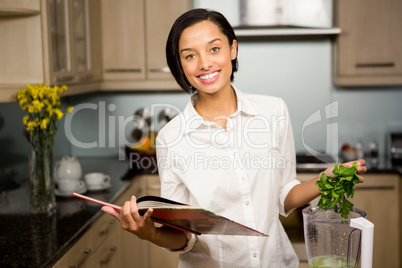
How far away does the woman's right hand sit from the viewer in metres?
1.14

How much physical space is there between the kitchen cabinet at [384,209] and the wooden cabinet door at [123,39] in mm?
1305

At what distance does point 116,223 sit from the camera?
8.19 ft

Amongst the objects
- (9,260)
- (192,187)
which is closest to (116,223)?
(9,260)

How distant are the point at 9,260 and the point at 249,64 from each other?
2.38 meters

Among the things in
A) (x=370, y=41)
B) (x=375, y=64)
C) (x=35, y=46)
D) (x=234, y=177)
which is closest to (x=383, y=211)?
(x=375, y=64)

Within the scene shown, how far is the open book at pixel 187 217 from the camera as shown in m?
1.00

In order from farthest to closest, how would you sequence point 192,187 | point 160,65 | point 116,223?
point 160,65
point 116,223
point 192,187

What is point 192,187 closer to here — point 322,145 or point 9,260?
point 9,260

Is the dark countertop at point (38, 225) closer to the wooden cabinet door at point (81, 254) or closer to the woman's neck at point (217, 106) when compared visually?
the wooden cabinet door at point (81, 254)

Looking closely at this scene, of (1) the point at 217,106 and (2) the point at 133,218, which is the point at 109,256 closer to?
(1) the point at 217,106

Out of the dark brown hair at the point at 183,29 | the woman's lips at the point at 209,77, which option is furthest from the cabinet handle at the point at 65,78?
the woman's lips at the point at 209,77

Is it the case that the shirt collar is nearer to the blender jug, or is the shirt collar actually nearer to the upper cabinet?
the blender jug

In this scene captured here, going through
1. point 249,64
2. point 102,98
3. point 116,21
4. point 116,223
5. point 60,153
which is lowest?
point 116,223

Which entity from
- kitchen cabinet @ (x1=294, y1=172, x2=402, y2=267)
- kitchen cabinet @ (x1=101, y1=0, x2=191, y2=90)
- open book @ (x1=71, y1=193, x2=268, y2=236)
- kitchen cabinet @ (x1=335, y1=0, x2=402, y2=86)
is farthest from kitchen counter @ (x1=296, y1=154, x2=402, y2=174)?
open book @ (x1=71, y1=193, x2=268, y2=236)
